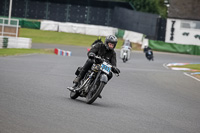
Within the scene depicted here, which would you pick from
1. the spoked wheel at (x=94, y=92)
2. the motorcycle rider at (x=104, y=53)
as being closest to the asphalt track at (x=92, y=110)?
the spoked wheel at (x=94, y=92)

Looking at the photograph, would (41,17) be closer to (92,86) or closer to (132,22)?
(132,22)

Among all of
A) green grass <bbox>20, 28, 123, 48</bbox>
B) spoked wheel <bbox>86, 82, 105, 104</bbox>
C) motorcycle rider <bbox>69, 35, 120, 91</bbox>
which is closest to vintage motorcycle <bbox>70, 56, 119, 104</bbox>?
spoked wheel <bbox>86, 82, 105, 104</bbox>

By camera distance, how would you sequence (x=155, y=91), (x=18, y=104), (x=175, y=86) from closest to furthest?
(x=18, y=104)
(x=155, y=91)
(x=175, y=86)

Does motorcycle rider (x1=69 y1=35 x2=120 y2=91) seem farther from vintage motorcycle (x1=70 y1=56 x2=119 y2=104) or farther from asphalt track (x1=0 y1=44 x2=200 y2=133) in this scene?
asphalt track (x1=0 y1=44 x2=200 y2=133)

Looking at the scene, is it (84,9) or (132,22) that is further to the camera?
(84,9)

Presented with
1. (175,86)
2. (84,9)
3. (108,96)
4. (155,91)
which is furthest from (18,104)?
(84,9)

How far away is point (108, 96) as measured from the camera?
1196 centimetres

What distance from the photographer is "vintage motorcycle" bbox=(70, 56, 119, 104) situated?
969 centimetres

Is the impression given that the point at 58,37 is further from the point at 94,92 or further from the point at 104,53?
the point at 94,92

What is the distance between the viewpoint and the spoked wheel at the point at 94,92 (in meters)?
9.67

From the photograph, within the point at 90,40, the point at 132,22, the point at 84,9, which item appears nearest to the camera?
the point at 90,40

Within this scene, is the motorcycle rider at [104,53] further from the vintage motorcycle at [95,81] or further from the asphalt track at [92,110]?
the asphalt track at [92,110]

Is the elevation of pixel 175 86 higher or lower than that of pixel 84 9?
lower

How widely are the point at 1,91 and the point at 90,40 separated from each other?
43.4 meters
